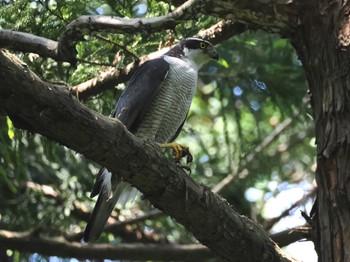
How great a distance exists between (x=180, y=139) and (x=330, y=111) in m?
3.57

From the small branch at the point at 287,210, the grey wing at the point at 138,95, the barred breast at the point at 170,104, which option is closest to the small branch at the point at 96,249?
the small branch at the point at 287,210

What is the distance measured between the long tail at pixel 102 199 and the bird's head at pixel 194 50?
1191 millimetres

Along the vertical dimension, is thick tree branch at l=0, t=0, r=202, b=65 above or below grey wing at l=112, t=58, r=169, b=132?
above

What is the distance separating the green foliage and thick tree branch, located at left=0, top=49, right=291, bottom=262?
115 centimetres

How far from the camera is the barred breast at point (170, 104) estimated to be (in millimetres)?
5629

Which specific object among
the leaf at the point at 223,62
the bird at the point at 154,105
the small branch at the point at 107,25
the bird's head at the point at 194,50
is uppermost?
the small branch at the point at 107,25

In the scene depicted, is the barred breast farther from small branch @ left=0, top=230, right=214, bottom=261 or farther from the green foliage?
small branch @ left=0, top=230, right=214, bottom=261

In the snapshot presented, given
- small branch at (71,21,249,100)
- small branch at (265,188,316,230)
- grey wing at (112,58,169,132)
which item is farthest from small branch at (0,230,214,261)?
small branch at (71,21,249,100)

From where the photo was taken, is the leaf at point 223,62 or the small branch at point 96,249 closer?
the small branch at point 96,249

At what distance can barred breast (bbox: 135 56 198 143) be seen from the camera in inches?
222

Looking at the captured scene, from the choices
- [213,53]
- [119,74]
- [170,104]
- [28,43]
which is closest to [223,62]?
[213,53]

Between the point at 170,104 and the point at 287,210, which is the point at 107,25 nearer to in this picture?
the point at 170,104

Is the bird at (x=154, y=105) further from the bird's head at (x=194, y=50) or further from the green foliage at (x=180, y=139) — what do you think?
the green foliage at (x=180, y=139)

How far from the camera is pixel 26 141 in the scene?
6.62 metres
